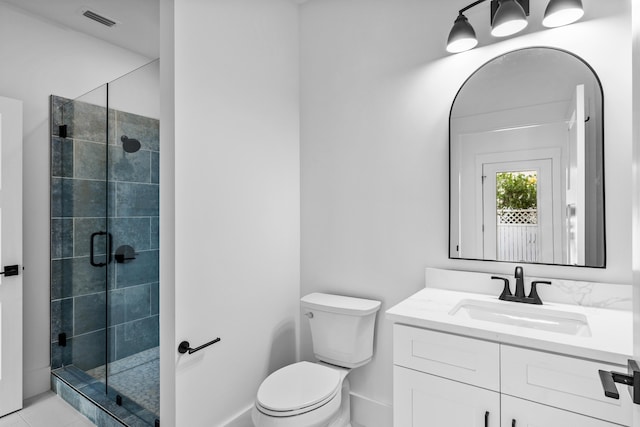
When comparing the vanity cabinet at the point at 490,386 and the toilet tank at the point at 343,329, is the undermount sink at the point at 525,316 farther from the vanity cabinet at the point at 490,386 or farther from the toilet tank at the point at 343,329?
the toilet tank at the point at 343,329

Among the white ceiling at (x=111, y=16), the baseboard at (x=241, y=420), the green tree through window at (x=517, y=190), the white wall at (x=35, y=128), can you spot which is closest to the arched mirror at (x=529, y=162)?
the green tree through window at (x=517, y=190)

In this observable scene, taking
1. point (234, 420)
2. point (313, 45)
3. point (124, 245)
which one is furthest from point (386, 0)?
point (234, 420)

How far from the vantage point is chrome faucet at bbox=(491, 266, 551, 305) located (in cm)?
143

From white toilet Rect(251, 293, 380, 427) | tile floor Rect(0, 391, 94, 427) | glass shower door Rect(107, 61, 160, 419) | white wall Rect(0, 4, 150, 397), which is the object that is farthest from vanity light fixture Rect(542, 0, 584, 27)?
tile floor Rect(0, 391, 94, 427)

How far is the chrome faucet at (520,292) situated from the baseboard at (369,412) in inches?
37.3

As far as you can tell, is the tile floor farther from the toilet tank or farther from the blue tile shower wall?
the toilet tank

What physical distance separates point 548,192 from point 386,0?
1.37 meters

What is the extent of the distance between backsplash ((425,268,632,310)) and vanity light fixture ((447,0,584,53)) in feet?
3.61

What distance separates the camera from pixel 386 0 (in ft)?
6.29

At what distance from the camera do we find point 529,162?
153 centimetres

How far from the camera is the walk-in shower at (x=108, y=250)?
5.98ft

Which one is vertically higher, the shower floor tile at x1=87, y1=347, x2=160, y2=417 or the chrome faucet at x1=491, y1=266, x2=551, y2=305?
the chrome faucet at x1=491, y1=266, x2=551, y2=305

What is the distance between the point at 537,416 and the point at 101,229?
2.44 meters

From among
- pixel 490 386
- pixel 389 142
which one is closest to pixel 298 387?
pixel 490 386
